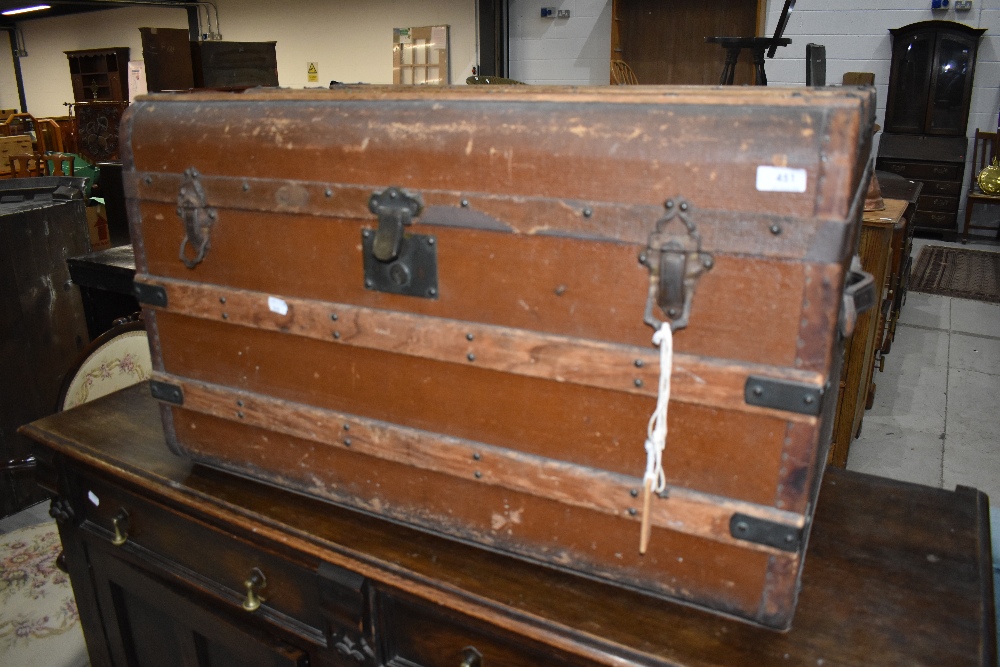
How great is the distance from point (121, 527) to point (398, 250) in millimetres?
911

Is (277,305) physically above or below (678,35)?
below

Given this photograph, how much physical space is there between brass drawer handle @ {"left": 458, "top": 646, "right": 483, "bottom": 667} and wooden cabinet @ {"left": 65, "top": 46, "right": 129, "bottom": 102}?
519 inches

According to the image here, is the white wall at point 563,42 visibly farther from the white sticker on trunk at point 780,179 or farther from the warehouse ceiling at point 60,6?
the white sticker on trunk at point 780,179

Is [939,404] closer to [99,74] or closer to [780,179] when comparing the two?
[780,179]

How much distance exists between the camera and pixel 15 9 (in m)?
11.9

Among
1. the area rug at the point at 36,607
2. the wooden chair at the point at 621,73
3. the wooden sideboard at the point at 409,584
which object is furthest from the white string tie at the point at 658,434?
Result: the wooden chair at the point at 621,73

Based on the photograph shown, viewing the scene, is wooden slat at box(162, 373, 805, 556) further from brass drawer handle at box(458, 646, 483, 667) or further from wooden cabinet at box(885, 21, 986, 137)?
wooden cabinet at box(885, 21, 986, 137)

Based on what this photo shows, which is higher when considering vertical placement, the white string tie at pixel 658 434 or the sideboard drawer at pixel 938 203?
the white string tie at pixel 658 434

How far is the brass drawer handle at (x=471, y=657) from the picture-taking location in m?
1.07

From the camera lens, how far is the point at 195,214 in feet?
3.91

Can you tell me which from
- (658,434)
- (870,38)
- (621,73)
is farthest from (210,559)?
(870,38)

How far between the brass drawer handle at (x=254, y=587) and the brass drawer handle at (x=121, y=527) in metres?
0.36

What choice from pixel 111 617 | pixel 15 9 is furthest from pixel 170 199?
pixel 15 9

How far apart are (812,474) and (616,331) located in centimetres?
28
